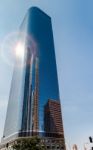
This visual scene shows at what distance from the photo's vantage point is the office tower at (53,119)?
460 feet

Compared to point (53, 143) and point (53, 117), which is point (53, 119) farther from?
point (53, 143)

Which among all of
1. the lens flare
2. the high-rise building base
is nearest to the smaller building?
the high-rise building base

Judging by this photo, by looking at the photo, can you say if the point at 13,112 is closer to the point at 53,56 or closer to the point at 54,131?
the point at 54,131

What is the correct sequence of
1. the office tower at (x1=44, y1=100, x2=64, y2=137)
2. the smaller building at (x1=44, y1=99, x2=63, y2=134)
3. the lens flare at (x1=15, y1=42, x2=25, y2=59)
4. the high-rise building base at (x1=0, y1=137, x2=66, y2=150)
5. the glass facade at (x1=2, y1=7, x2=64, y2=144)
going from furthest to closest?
the lens flare at (x1=15, y1=42, x2=25, y2=59), the smaller building at (x1=44, y1=99, x2=63, y2=134), the office tower at (x1=44, y1=100, x2=64, y2=137), the glass facade at (x1=2, y1=7, x2=64, y2=144), the high-rise building base at (x1=0, y1=137, x2=66, y2=150)

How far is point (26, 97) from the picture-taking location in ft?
490

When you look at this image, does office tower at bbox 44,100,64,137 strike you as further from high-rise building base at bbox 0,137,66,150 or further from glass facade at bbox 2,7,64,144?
high-rise building base at bbox 0,137,66,150

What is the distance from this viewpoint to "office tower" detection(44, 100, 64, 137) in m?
140

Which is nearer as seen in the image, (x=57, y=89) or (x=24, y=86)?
(x=24, y=86)

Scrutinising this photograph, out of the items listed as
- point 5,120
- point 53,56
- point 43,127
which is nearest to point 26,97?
point 43,127

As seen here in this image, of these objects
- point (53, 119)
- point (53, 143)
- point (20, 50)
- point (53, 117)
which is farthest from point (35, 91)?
point (20, 50)

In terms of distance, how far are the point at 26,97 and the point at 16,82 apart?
1105 inches

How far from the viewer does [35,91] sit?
15038 centimetres

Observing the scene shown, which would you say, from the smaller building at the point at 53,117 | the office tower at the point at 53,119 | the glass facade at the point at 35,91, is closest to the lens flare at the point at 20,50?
the glass facade at the point at 35,91

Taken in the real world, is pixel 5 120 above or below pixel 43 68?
below
